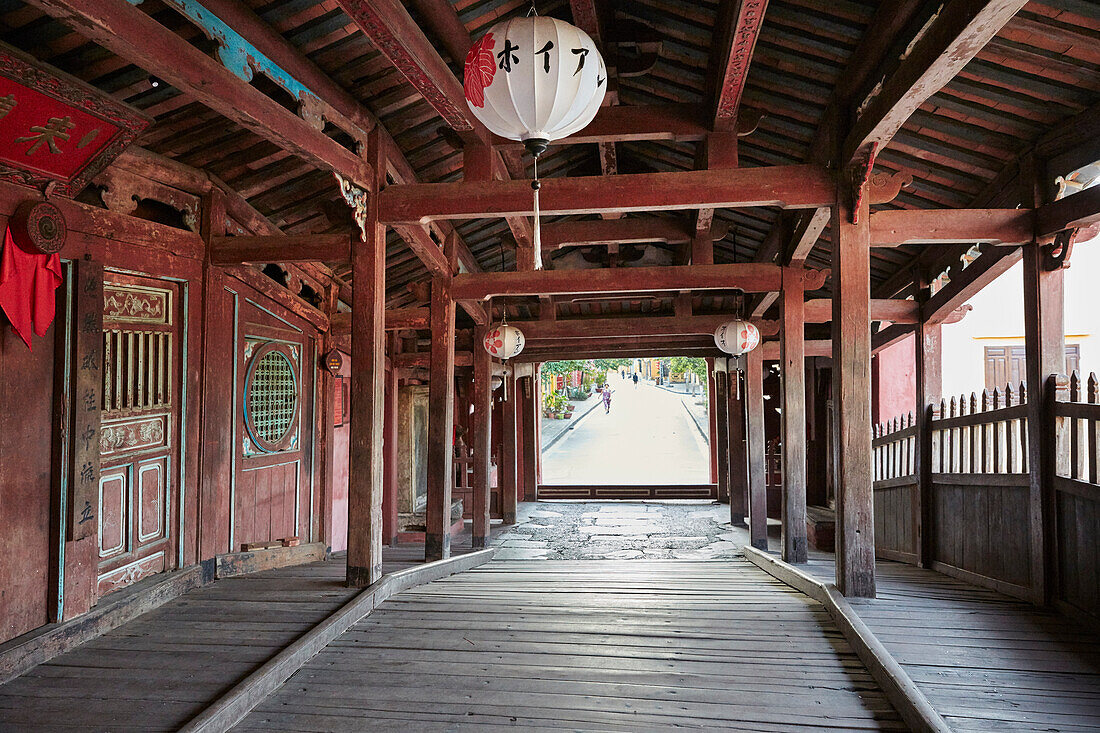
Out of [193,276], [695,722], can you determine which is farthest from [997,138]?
[193,276]

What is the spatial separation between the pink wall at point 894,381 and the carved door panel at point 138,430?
10.2 metres

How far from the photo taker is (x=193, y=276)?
532cm

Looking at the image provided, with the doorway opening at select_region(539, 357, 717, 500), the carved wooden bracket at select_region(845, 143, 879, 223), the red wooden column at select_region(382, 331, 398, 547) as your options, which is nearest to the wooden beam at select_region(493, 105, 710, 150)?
the carved wooden bracket at select_region(845, 143, 879, 223)

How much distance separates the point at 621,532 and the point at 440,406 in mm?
4482

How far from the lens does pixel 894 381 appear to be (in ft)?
36.7

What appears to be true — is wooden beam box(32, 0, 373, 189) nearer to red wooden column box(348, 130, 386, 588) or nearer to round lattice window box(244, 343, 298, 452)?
red wooden column box(348, 130, 386, 588)

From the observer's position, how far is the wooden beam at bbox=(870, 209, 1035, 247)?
487cm

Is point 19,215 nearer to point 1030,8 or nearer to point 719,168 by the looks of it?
point 719,168

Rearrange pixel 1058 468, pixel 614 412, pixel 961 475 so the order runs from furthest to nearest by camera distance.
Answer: pixel 614 412 → pixel 961 475 → pixel 1058 468

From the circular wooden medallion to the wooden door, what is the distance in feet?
7.22

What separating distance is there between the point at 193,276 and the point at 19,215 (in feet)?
5.49

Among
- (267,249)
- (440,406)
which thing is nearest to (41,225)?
(267,249)

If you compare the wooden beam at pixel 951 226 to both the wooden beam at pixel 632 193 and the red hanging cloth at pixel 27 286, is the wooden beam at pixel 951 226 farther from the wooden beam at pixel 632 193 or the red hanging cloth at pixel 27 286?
the red hanging cloth at pixel 27 286

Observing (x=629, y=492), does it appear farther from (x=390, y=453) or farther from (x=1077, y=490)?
(x=1077, y=490)
